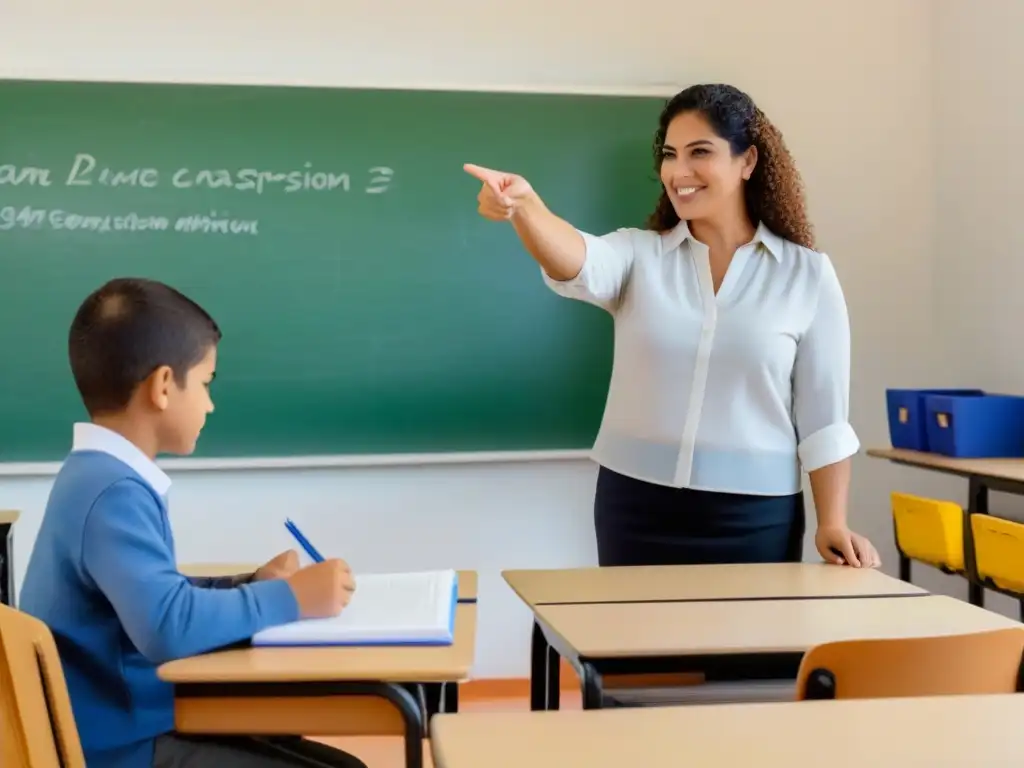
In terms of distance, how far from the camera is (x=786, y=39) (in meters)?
3.67

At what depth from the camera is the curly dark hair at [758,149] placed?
2.13m

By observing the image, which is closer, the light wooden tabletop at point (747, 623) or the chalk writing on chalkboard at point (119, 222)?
the light wooden tabletop at point (747, 623)

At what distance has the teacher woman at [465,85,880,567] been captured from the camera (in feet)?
6.80

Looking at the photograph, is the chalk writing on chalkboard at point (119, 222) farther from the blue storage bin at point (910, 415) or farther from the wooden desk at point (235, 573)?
the blue storage bin at point (910, 415)

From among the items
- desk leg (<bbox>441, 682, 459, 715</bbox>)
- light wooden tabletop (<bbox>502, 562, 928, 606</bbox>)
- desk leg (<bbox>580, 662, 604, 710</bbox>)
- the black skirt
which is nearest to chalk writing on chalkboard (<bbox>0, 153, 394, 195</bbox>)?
the black skirt

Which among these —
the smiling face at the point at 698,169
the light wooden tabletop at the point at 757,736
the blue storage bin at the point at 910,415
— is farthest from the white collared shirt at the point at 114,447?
the blue storage bin at the point at 910,415

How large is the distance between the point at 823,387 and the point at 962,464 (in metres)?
1.27

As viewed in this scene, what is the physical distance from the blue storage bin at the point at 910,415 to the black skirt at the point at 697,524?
4.87 feet

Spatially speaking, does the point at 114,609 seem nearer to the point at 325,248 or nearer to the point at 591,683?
the point at 591,683

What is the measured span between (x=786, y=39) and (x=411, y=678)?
307cm

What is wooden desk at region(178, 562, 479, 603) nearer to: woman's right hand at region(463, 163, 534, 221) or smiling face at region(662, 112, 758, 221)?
woman's right hand at region(463, 163, 534, 221)

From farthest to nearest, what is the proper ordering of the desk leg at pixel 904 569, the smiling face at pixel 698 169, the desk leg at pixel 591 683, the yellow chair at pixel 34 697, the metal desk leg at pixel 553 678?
the desk leg at pixel 904 569 → the smiling face at pixel 698 169 → the metal desk leg at pixel 553 678 → the desk leg at pixel 591 683 → the yellow chair at pixel 34 697

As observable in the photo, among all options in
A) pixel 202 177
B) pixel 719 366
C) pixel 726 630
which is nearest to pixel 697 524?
pixel 719 366

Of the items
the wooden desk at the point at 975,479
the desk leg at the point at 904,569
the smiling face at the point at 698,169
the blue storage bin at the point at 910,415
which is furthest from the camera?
the blue storage bin at the point at 910,415
